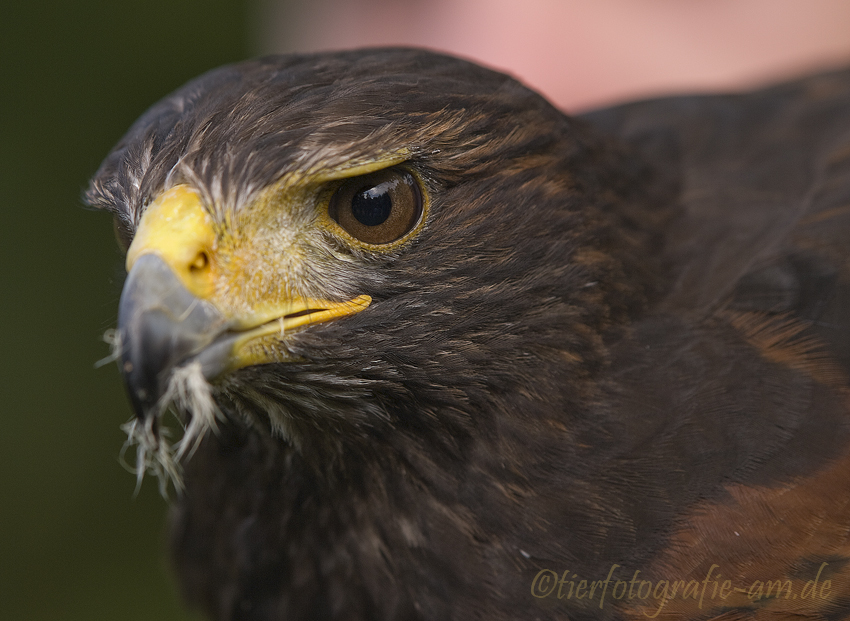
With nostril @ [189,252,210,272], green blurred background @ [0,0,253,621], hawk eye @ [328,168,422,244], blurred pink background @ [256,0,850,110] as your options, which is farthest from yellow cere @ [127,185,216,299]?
green blurred background @ [0,0,253,621]

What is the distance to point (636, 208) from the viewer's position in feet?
7.36

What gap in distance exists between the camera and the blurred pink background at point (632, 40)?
3.92m

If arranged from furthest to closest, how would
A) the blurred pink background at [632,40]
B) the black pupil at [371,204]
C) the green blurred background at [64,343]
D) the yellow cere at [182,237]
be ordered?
1. the green blurred background at [64,343]
2. the blurred pink background at [632,40]
3. the black pupil at [371,204]
4. the yellow cere at [182,237]

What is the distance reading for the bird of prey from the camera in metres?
1.70

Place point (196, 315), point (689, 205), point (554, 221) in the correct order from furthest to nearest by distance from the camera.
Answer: point (689, 205) < point (554, 221) < point (196, 315)

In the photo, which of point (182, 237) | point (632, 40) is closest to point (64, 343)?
point (632, 40)

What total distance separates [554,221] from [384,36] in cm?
275

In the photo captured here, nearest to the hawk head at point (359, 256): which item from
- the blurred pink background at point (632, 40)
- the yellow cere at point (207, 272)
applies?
the yellow cere at point (207, 272)

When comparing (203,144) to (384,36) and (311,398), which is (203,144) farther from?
(384,36)

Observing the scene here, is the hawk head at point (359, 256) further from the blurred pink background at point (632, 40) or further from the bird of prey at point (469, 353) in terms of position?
the blurred pink background at point (632, 40)

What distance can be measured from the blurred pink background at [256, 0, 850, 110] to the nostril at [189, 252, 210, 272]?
2545 millimetres

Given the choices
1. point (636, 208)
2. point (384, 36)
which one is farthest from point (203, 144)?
point (384, 36)

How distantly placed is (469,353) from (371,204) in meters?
0.39

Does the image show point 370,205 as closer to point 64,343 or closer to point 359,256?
point 359,256
